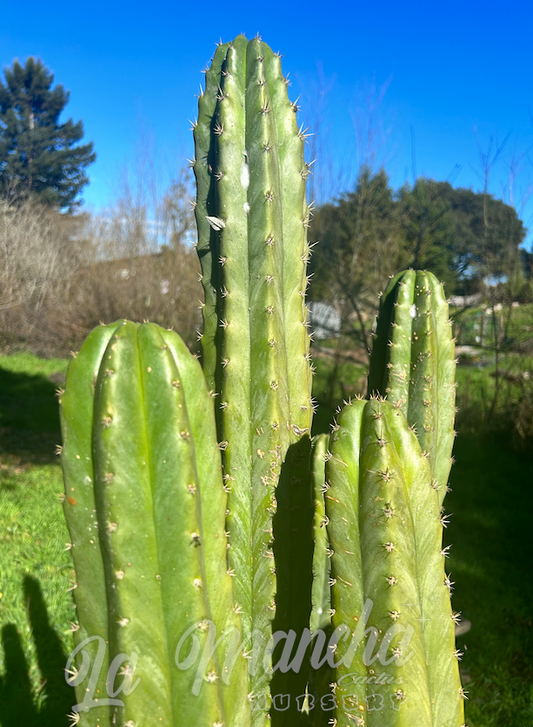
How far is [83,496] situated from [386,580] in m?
0.77

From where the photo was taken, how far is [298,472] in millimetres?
1684

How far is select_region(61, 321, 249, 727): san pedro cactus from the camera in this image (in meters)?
1.11

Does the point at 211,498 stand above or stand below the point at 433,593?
above

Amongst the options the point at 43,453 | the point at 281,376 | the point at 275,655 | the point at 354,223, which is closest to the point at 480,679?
the point at 275,655

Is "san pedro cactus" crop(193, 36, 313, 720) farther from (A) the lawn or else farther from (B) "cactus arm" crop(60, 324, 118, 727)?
(A) the lawn

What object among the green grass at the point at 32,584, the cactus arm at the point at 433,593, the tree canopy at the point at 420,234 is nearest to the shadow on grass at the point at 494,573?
the cactus arm at the point at 433,593

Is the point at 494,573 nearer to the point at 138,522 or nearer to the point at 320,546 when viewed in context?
the point at 320,546

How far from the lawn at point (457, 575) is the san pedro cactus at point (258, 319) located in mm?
633

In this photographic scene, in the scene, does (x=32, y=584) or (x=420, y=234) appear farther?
(x=420, y=234)

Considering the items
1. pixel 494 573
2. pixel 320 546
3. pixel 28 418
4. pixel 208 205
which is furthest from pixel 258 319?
pixel 28 418

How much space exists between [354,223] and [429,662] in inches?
346

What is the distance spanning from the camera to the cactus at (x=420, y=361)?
2.01m

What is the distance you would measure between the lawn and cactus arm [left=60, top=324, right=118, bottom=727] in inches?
3.2

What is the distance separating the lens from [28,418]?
877cm
